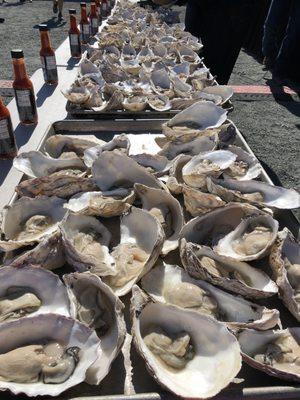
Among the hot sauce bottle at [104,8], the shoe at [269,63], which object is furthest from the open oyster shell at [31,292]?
the shoe at [269,63]

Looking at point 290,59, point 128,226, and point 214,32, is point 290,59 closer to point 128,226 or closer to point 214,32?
point 214,32

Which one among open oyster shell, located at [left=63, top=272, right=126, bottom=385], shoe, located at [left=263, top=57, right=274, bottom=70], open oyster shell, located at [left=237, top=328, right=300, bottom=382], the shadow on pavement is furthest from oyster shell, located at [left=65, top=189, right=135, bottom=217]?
the shadow on pavement

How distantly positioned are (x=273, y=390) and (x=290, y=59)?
210 inches

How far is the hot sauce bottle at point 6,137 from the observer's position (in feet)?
4.84

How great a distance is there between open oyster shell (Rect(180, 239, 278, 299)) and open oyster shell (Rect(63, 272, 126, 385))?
23 centimetres

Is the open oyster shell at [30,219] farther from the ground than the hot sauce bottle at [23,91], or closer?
closer

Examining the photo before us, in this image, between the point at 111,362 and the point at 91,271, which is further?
the point at 91,271

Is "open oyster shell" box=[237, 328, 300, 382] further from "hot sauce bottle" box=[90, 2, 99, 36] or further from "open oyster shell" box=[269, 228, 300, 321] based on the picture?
"hot sauce bottle" box=[90, 2, 99, 36]

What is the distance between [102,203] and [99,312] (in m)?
0.41

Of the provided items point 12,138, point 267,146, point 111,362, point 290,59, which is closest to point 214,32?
point 267,146

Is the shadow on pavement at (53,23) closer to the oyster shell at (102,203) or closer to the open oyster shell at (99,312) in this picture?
the oyster shell at (102,203)

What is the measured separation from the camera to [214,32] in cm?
361

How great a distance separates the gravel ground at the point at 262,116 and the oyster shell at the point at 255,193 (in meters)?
1.62

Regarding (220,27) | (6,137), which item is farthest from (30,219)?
(220,27)
